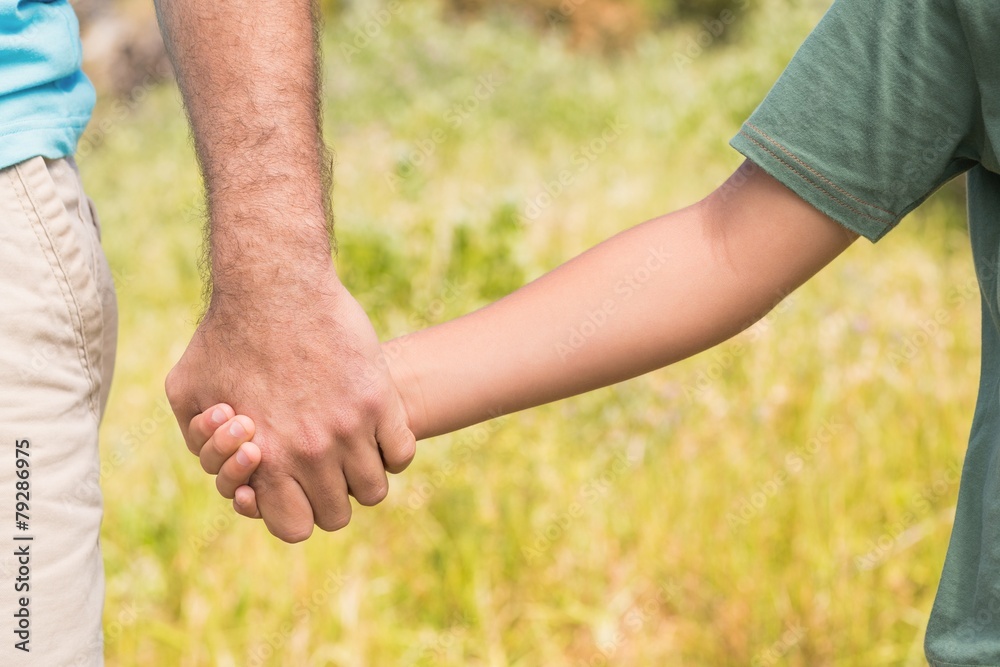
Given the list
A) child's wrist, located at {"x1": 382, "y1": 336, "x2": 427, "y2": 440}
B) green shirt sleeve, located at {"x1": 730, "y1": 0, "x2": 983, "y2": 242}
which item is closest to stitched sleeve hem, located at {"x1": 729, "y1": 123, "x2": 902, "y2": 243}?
green shirt sleeve, located at {"x1": 730, "y1": 0, "x2": 983, "y2": 242}

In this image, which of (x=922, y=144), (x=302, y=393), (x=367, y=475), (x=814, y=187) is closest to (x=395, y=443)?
(x=367, y=475)

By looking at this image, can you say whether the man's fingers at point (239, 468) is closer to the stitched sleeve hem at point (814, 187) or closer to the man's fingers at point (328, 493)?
the man's fingers at point (328, 493)

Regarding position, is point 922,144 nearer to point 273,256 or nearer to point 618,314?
point 618,314

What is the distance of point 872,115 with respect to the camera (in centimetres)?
101

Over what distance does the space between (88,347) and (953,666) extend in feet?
3.40

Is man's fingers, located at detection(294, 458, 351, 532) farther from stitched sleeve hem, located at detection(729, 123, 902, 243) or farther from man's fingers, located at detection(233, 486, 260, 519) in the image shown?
stitched sleeve hem, located at detection(729, 123, 902, 243)

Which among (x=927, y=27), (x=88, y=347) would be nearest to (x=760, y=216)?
(x=927, y=27)

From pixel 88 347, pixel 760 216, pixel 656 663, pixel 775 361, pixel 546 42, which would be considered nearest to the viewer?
pixel 760 216

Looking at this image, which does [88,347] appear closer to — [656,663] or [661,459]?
[656,663]

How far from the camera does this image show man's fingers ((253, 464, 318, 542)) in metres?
1.29

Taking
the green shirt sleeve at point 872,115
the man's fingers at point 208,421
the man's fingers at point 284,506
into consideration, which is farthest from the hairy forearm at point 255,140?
the green shirt sleeve at point 872,115

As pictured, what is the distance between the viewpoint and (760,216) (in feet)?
3.83

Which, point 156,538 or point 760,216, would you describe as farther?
point 156,538

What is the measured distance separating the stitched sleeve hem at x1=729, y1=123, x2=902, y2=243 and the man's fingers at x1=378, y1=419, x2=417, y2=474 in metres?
0.53
